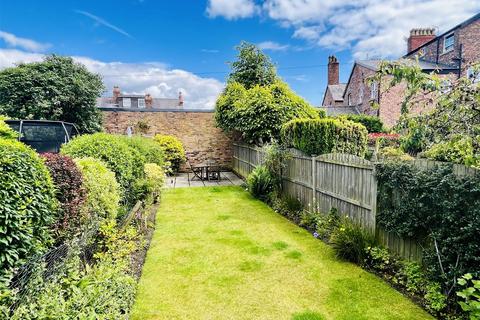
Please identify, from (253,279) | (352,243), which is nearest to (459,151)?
(352,243)

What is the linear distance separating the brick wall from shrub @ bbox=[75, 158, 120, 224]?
1171 cm

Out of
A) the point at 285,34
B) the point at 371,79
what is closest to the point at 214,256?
the point at 371,79

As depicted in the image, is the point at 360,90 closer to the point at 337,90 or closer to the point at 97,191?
the point at 337,90

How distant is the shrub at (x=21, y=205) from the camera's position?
1999mm

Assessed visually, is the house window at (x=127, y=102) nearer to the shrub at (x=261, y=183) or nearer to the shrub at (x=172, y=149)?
the shrub at (x=172, y=149)

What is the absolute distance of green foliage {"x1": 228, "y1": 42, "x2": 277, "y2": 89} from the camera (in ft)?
46.6

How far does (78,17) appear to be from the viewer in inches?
453

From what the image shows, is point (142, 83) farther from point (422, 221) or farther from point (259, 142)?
point (422, 221)

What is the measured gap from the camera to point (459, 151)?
Result: 3.63m

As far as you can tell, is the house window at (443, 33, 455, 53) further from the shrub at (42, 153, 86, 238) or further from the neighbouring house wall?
the shrub at (42, 153, 86, 238)

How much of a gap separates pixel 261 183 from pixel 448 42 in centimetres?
1993

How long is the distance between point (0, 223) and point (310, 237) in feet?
16.5

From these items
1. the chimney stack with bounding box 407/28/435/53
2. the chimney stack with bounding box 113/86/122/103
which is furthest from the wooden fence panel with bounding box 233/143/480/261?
the chimney stack with bounding box 113/86/122/103

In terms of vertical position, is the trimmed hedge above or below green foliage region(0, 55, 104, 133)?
below
